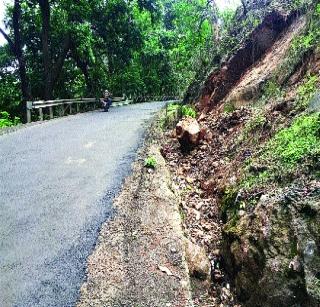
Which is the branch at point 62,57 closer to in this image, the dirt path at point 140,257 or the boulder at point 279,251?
the dirt path at point 140,257

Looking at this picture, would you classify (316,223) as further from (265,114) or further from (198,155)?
(198,155)

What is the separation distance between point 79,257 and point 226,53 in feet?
34.7

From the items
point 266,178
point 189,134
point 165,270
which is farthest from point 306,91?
point 165,270

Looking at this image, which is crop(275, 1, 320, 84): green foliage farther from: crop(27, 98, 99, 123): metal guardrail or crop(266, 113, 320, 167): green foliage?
crop(27, 98, 99, 123): metal guardrail

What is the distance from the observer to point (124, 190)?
7.17 m

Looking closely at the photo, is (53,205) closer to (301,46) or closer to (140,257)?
(140,257)

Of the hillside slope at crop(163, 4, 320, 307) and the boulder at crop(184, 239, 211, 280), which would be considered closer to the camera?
the hillside slope at crop(163, 4, 320, 307)

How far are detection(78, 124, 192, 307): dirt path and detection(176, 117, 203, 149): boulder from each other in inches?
98.5

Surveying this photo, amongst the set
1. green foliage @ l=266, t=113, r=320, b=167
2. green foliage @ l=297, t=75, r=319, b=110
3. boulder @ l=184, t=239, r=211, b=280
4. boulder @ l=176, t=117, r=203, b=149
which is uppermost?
green foliage @ l=297, t=75, r=319, b=110

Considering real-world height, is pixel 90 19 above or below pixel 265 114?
above

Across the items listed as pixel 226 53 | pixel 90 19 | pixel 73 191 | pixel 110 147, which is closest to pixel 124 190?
pixel 73 191

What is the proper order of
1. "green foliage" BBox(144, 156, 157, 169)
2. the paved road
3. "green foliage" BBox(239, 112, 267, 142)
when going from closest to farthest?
the paved road → "green foliage" BBox(239, 112, 267, 142) → "green foliage" BBox(144, 156, 157, 169)

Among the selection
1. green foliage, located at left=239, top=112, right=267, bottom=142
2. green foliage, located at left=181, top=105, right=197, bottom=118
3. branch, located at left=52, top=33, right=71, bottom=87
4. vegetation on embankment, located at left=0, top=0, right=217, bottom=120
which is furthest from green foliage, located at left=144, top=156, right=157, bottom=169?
branch, located at left=52, top=33, right=71, bottom=87

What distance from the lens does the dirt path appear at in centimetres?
462
